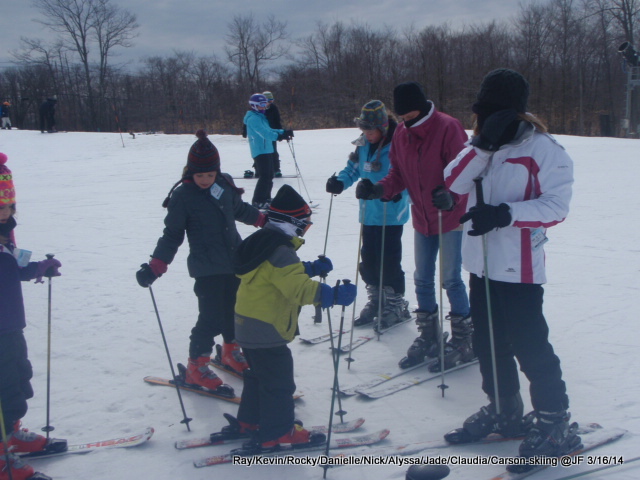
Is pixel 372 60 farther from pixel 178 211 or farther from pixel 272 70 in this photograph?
pixel 178 211

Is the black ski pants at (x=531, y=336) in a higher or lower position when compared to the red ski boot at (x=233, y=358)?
higher

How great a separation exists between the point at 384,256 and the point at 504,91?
1.93 metres

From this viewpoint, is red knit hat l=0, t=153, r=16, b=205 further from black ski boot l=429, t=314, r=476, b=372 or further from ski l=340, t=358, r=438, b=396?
black ski boot l=429, t=314, r=476, b=372

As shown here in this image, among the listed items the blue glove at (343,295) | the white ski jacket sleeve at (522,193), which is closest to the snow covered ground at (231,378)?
the blue glove at (343,295)

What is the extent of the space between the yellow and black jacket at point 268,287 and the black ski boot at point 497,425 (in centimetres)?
94

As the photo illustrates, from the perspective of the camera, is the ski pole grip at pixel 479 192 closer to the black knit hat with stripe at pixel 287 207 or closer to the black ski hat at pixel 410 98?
the black knit hat with stripe at pixel 287 207

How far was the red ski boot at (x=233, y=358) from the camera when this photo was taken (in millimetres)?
3545

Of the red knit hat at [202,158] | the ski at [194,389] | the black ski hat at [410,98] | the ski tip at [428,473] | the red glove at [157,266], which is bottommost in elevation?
the ski at [194,389]

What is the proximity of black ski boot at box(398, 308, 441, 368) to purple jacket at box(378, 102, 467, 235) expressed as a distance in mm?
583

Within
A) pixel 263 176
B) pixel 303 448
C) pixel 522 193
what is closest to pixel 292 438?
pixel 303 448

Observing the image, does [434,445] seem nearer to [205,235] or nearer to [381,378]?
[381,378]

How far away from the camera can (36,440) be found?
2660 mm

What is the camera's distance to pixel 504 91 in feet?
7.86

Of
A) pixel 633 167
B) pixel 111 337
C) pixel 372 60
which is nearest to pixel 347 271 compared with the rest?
pixel 111 337
